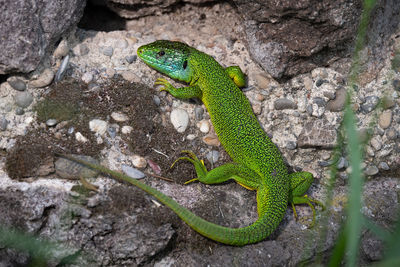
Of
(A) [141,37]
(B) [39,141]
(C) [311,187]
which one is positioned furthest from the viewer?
(A) [141,37]

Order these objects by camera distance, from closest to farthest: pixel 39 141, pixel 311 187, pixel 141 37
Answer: pixel 39 141
pixel 311 187
pixel 141 37

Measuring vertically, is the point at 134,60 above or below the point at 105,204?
above

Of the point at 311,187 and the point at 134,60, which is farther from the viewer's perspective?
the point at 134,60

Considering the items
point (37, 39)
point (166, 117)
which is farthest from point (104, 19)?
point (166, 117)

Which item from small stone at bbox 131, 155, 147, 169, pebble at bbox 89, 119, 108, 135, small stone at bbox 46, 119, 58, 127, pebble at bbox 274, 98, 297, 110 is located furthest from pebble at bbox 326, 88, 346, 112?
small stone at bbox 46, 119, 58, 127

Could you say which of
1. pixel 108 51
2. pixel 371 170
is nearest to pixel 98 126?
pixel 108 51

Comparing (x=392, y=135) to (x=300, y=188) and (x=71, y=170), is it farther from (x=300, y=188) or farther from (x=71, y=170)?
(x=71, y=170)

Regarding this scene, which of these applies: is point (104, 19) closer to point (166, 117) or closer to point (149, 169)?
point (166, 117)
